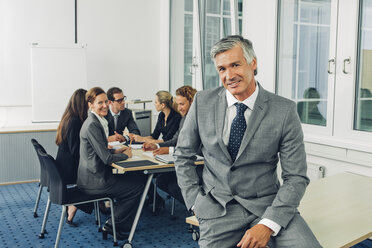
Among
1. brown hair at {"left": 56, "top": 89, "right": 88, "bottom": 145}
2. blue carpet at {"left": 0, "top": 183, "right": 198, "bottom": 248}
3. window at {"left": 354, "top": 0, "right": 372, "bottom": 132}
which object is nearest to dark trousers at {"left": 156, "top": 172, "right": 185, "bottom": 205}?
blue carpet at {"left": 0, "top": 183, "right": 198, "bottom": 248}

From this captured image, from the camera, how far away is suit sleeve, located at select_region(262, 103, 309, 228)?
1.78m

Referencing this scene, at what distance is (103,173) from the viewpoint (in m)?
3.52

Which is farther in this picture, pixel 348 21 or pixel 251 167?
pixel 348 21

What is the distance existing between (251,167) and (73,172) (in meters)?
2.55

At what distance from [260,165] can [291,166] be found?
143 millimetres

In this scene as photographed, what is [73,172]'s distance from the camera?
12.9ft

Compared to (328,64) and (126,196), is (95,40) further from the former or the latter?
(328,64)

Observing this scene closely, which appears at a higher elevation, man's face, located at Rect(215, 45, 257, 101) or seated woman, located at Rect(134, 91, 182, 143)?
man's face, located at Rect(215, 45, 257, 101)

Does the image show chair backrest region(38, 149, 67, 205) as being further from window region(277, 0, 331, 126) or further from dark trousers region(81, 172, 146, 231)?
window region(277, 0, 331, 126)

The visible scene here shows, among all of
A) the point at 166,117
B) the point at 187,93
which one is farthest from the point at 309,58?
the point at 166,117

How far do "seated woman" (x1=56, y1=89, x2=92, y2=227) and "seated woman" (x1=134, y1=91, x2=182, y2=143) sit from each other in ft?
2.98

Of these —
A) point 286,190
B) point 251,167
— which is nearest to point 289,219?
point 286,190

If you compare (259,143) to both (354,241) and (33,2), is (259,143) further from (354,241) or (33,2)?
(33,2)

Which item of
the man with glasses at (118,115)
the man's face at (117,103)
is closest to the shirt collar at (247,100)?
the man with glasses at (118,115)
